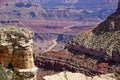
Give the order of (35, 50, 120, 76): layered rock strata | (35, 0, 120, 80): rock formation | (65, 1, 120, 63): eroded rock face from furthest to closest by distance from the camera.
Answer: (65, 1, 120, 63): eroded rock face, (35, 0, 120, 80): rock formation, (35, 50, 120, 76): layered rock strata

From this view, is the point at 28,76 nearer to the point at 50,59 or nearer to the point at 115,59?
the point at 115,59

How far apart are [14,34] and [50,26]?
6593 inches

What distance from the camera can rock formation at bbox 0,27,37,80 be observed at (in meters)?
16.8

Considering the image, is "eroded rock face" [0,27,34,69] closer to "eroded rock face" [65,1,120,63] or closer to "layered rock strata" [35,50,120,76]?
"layered rock strata" [35,50,120,76]

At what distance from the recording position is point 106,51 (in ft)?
171

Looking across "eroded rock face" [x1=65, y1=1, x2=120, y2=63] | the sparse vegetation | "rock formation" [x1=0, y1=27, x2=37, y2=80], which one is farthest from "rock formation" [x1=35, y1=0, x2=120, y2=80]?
the sparse vegetation

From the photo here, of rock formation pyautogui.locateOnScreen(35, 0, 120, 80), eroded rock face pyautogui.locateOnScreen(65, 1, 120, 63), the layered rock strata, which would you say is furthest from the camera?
eroded rock face pyautogui.locateOnScreen(65, 1, 120, 63)

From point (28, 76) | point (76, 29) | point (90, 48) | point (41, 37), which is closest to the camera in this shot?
point (28, 76)

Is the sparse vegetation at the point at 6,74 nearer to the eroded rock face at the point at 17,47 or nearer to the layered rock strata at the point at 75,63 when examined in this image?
the eroded rock face at the point at 17,47

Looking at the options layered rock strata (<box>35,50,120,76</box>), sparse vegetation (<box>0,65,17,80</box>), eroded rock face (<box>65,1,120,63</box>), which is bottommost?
layered rock strata (<box>35,50,120,76</box>)

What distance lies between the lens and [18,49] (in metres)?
16.9

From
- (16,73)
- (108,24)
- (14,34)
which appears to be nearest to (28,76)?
(16,73)

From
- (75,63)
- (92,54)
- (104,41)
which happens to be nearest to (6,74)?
(75,63)

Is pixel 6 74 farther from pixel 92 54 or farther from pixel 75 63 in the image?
pixel 92 54
